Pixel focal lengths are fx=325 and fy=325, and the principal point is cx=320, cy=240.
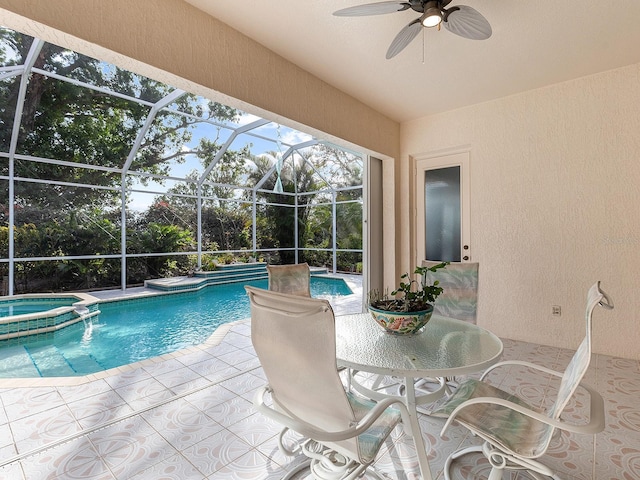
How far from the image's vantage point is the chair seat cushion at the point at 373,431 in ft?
3.90

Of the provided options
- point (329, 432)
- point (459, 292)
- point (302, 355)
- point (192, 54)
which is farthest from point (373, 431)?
point (192, 54)

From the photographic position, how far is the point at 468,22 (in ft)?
6.44

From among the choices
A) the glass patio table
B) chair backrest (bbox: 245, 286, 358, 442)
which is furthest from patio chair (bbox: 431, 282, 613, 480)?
chair backrest (bbox: 245, 286, 358, 442)

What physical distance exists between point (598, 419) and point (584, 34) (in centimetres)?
291

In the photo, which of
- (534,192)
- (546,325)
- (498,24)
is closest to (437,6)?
(498,24)

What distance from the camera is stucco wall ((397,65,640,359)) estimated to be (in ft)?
10.3

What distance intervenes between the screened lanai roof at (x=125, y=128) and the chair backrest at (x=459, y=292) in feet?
8.62

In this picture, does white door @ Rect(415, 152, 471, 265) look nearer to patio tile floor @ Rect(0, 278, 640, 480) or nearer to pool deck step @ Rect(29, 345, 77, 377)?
patio tile floor @ Rect(0, 278, 640, 480)

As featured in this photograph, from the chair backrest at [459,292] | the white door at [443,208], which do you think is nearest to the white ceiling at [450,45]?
the white door at [443,208]

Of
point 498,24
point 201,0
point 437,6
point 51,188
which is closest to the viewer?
point 437,6

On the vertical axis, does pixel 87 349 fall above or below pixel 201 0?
below

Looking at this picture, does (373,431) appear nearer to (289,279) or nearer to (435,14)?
(289,279)

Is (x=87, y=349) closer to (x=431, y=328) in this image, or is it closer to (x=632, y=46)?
(x=431, y=328)

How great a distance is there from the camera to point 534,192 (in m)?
3.61
